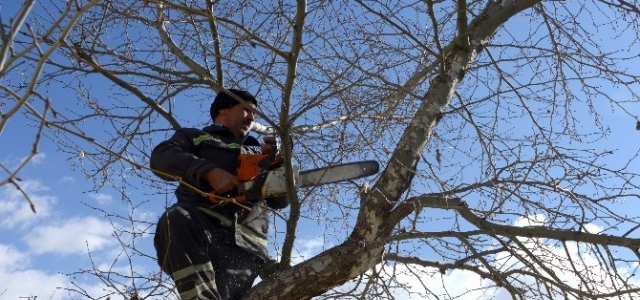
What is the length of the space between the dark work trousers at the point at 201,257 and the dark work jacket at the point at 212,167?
5cm

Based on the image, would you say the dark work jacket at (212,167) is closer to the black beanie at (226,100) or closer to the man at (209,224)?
the man at (209,224)

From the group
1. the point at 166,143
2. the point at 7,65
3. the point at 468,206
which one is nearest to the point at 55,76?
the point at 166,143

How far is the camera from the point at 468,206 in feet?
12.2

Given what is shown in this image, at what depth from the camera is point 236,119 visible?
14.9ft

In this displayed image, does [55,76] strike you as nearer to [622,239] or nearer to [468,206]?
[468,206]

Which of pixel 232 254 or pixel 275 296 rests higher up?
pixel 232 254

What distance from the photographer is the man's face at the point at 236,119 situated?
4.55 meters

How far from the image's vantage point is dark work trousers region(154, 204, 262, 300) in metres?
3.54

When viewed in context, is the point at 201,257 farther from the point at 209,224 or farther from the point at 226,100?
the point at 226,100

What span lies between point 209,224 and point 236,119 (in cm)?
90

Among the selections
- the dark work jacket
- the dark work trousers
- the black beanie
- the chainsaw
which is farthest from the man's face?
the dark work trousers

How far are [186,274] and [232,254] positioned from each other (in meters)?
0.46

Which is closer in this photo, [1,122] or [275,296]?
[1,122]

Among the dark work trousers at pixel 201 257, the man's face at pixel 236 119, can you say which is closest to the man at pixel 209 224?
the dark work trousers at pixel 201 257
